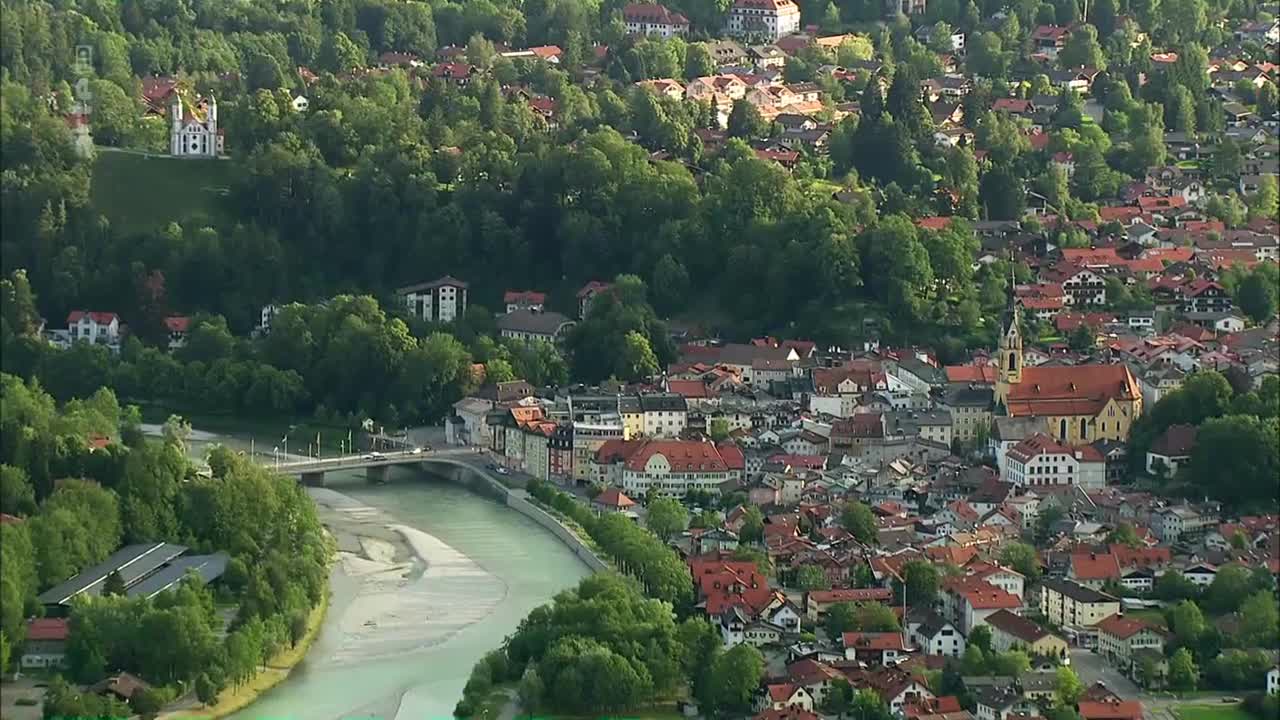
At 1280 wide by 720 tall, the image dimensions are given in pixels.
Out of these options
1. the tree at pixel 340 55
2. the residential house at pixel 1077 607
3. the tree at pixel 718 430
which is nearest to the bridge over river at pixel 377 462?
the tree at pixel 718 430

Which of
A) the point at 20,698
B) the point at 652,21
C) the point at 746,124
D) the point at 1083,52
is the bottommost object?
the point at 20,698

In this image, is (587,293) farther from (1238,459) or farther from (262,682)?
(262,682)

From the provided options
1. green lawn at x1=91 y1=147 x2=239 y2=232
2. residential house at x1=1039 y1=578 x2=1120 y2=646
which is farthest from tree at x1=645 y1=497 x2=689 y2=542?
green lawn at x1=91 y1=147 x2=239 y2=232

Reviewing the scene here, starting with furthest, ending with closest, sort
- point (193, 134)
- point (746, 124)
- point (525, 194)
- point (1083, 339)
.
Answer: point (746, 124) < point (193, 134) < point (525, 194) < point (1083, 339)

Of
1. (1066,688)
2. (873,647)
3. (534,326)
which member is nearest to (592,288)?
(534,326)

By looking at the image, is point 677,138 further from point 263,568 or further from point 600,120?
point 263,568

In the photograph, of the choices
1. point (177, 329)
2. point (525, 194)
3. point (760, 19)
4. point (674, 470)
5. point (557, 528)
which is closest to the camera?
point (557, 528)

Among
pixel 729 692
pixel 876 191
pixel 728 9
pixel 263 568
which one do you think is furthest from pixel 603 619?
pixel 728 9

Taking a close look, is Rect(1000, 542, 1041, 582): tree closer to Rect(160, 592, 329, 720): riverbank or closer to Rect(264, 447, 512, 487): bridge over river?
Rect(160, 592, 329, 720): riverbank
